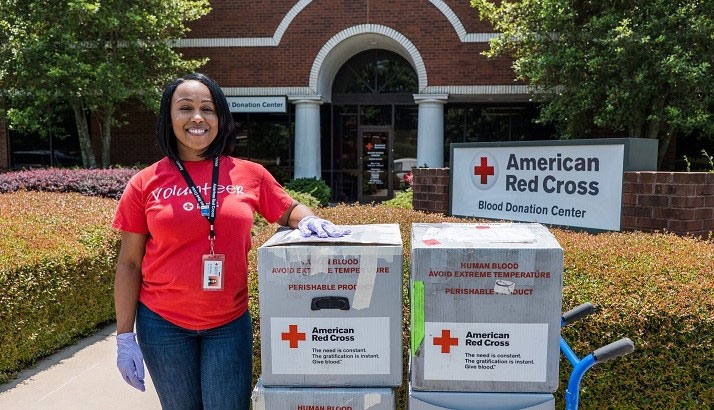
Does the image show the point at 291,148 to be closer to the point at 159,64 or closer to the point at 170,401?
the point at 159,64

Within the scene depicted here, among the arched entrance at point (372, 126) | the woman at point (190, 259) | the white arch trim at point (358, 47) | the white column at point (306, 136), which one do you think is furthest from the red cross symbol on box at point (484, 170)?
the arched entrance at point (372, 126)

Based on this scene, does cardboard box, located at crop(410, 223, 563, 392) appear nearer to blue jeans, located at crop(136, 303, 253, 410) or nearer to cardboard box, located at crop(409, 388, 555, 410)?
cardboard box, located at crop(409, 388, 555, 410)

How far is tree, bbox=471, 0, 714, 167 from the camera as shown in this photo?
1009cm

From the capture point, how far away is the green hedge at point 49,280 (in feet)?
12.9

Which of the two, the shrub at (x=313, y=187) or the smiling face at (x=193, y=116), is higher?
the smiling face at (x=193, y=116)

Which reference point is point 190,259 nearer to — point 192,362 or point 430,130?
point 192,362

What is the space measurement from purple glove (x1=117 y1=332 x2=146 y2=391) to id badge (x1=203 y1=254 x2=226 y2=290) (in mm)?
402

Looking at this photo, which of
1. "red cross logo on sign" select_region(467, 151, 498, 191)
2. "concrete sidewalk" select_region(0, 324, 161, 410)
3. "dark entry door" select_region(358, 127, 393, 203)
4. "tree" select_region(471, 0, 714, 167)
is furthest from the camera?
"dark entry door" select_region(358, 127, 393, 203)

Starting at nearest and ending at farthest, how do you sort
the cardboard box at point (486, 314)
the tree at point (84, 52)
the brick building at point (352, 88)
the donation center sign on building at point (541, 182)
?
the cardboard box at point (486, 314) → the donation center sign on building at point (541, 182) → the tree at point (84, 52) → the brick building at point (352, 88)

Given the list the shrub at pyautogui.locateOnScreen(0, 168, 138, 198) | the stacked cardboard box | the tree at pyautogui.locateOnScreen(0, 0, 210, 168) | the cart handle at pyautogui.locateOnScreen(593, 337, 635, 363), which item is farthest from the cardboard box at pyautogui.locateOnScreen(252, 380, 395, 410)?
the tree at pyautogui.locateOnScreen(0, 0, 210, 168)

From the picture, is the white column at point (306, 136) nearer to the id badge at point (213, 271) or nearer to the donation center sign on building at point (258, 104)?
the donation center sign on building at point (258, 104)

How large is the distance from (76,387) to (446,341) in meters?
3.02

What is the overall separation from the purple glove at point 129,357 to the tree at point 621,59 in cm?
1012

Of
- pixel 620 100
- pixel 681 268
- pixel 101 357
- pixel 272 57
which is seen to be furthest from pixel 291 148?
pixel 681 268
